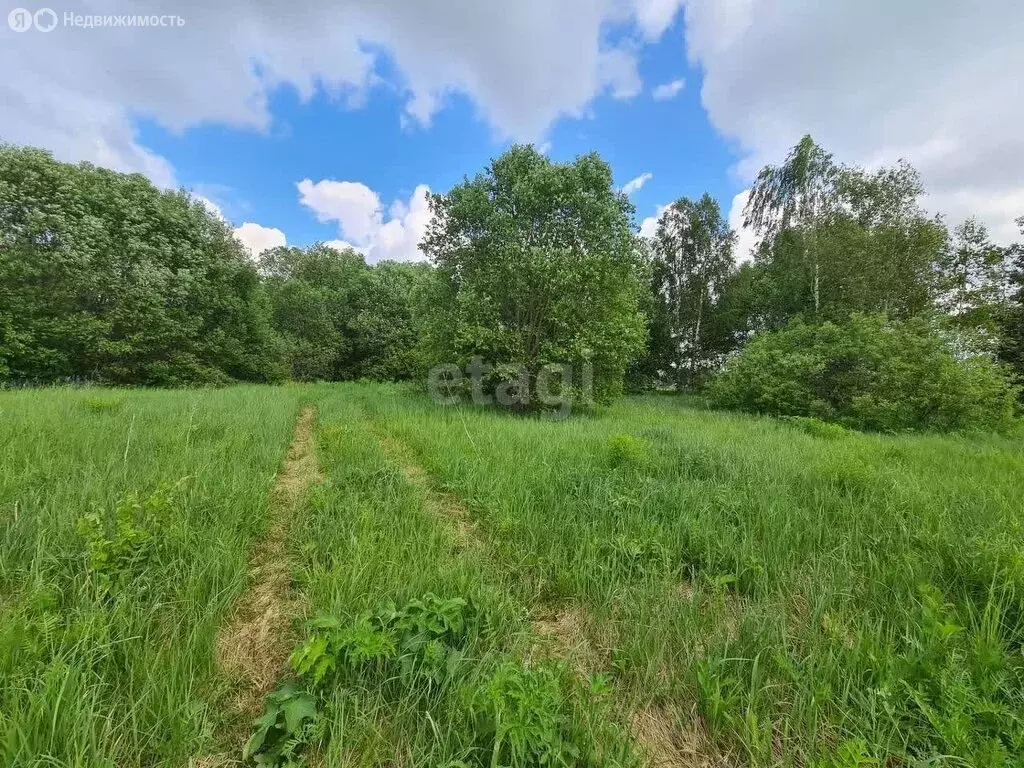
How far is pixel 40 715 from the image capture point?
52.9 inches

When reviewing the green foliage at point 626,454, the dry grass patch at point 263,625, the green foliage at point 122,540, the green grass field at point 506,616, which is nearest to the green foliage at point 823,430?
the green grass field at point 506,616

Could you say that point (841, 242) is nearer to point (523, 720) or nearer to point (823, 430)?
point (823, 430)

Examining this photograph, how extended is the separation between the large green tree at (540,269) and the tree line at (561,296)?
63 mm

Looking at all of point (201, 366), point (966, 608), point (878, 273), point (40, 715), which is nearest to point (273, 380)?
point (201, 366)

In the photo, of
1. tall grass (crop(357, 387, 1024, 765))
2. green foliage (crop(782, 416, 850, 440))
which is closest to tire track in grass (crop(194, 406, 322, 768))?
tall grass (crop(357, 387, 1024, 765))

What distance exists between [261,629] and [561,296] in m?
10.3

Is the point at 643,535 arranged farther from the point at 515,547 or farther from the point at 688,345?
the point at 688,345

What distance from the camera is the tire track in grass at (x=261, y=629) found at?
1.73 metres

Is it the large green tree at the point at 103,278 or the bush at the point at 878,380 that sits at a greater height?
the large green tree at the point at 103,278

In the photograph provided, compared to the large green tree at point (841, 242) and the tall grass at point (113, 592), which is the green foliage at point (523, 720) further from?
the large green tree at point (841, 242)

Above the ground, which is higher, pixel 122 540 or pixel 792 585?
pixel 122 540

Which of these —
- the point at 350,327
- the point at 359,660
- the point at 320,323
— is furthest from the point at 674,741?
the point at 320,323

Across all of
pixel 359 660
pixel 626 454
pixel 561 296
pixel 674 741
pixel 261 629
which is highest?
pixel 561 296
